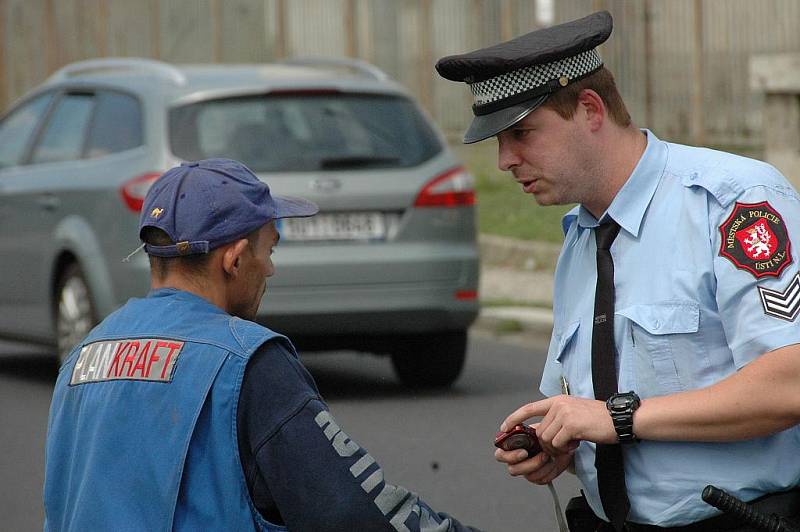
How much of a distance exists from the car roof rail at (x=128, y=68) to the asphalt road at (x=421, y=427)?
1906 mm

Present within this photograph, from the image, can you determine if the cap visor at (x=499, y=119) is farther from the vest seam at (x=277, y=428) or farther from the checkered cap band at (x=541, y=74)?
the vest seam at (x=277, y=428)

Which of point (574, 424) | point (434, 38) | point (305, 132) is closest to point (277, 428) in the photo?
point (574, 424)

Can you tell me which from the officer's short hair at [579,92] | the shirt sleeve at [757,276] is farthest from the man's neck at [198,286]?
the shirt sleeve at [757,276]

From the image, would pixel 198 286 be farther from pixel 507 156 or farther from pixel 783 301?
pixel 783 301

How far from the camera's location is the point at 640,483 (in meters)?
2.78

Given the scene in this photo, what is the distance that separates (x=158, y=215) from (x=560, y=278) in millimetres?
823

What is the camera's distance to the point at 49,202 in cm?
914

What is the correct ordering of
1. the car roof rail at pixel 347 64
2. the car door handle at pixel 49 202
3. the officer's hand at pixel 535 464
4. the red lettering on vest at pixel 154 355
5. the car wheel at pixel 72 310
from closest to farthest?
the red lettering on vest at pixel 154 355
the officer's hand at pixel 535 464
the car wheel at pixel 72 310
the car door handle at pixel 49 202
the car roof rail at pixel 347 64

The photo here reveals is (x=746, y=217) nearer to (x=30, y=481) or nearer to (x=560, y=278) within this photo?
(x=560, y=278)

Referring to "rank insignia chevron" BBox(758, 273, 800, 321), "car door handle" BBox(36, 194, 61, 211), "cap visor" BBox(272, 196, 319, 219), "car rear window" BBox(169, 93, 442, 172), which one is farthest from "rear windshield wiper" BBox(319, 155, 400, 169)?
"rank insignia chevron" BBox(758, 273, 800, 321)

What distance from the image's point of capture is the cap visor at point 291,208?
2823 mm

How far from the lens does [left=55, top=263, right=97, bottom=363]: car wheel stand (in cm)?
875

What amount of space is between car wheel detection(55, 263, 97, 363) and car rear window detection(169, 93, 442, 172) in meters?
1.02

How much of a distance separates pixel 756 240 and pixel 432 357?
6539 millimetres
